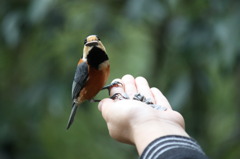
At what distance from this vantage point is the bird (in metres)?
2.14

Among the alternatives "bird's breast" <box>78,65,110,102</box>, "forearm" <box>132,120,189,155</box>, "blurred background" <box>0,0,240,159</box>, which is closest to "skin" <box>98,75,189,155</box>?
"forearm" <box>132,120,189,155</box>

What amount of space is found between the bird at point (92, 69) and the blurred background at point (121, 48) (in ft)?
1.25

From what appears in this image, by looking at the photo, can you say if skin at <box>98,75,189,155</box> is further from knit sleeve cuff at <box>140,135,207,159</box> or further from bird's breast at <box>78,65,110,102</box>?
bird's breast at <box>78,65,110,102</box>

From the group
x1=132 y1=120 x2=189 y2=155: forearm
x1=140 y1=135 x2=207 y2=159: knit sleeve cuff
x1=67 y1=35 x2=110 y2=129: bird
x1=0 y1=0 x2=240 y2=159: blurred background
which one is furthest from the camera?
x1=0 y1=0 x2=240 y2=159: blurred background

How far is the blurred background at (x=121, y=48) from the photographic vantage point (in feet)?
8.28

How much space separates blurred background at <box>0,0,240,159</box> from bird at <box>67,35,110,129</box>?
0.38 metres

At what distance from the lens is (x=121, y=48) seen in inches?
135

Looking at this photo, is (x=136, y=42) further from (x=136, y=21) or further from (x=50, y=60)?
(x=136, y=21)

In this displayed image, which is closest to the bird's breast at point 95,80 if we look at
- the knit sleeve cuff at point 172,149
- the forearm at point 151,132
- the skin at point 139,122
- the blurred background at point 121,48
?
the skin at point 139,122

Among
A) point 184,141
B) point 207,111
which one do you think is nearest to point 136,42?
→ point 207,111

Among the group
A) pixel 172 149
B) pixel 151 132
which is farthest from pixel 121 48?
pixel 172 149

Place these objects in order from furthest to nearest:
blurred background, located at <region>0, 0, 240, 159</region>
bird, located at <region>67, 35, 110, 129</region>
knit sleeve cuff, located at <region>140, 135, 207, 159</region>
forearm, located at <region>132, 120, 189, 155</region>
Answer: blurred background, located at <region>0, 0, 240, 159</region>
bird, located at <region>67, 35, 110, 129</region>
forearm, located at <region>132, 120, 189, 155</region>
knit sleeve cuff, located at <region>140, 135, 207, 159</region>

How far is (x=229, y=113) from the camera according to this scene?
12.0 ft

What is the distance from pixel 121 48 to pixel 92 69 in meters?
1.24
